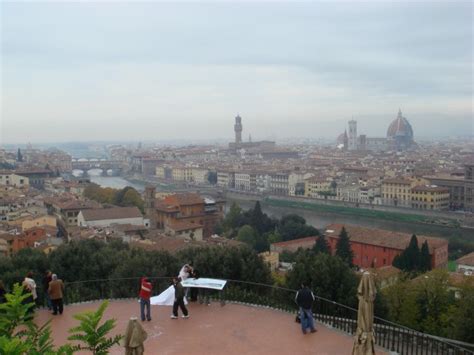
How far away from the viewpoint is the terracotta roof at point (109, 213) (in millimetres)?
24625

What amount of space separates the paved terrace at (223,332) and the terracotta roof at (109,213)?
18547mm

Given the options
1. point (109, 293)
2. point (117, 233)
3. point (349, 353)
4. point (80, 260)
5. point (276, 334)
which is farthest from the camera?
point (117, 233)

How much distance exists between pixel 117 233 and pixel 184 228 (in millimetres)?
3795

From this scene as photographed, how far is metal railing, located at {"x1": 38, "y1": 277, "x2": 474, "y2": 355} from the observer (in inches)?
201

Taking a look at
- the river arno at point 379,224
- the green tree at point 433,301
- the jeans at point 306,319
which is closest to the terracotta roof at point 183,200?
the river arno at point 379,224

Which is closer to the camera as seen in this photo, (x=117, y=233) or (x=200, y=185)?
(x=117, y=233)

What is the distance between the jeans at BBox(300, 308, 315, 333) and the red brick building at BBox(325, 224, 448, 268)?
15818 mm

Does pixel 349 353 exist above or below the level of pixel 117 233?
above

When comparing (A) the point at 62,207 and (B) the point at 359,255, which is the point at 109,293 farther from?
(A) the point at 62,207

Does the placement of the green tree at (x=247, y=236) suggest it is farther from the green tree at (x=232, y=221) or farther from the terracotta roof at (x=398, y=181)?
the terracotta roof at (x=398, y=181)

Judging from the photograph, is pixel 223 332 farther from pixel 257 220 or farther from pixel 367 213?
pixel 367 213

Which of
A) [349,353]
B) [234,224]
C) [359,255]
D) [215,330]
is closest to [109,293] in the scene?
[215,330]

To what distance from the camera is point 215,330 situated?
558cm

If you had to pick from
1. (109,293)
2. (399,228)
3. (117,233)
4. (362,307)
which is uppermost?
(362,307)
